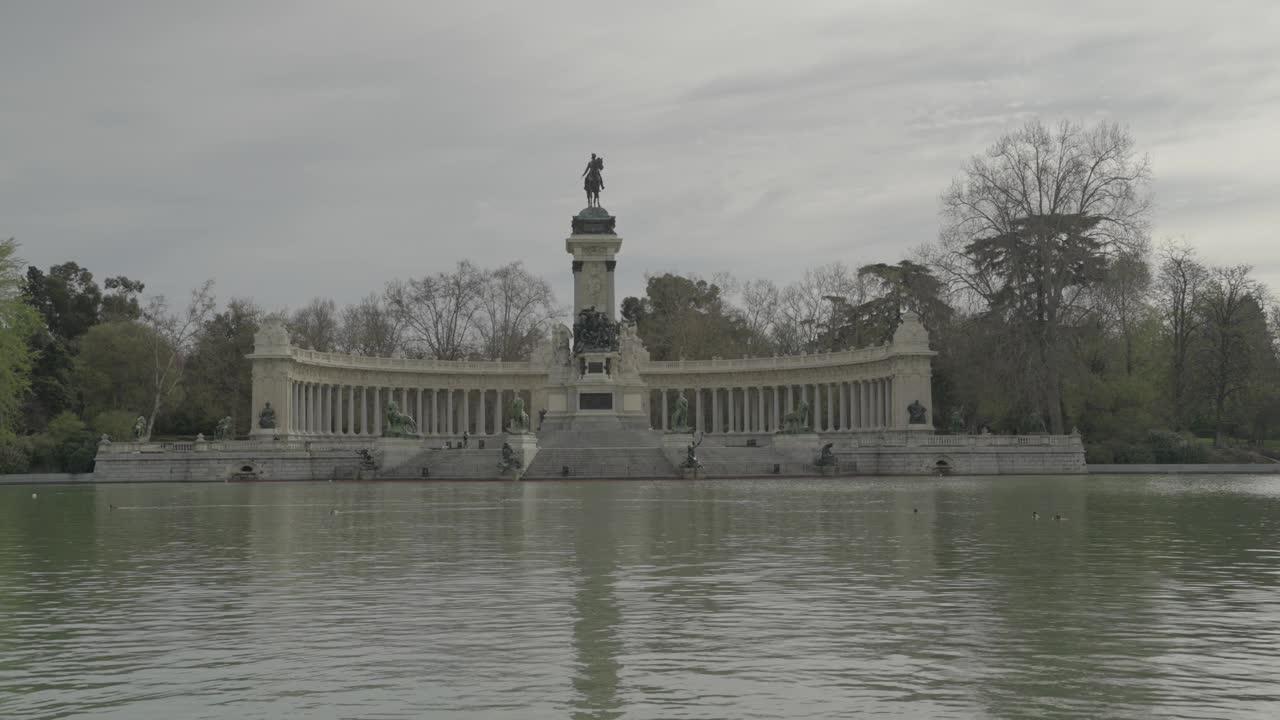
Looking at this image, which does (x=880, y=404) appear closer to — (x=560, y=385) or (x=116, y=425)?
(x=560, y=385)

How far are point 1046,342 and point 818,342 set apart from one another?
131 ft

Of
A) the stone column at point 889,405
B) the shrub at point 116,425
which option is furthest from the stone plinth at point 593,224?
the shrub at point 116,425

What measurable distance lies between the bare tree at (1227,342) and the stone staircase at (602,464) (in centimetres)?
3337

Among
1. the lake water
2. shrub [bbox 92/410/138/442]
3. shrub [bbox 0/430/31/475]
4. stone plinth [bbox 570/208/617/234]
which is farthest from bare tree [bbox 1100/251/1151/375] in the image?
shrub [bbox 0/430/31/475]

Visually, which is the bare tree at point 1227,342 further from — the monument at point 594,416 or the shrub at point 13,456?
the shrub at point 13,456

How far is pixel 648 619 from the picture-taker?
12688 mm

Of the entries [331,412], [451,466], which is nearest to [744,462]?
[451,466]

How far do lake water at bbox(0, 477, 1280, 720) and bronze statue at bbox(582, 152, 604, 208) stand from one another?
6489 cm

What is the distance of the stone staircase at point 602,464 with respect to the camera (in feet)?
187

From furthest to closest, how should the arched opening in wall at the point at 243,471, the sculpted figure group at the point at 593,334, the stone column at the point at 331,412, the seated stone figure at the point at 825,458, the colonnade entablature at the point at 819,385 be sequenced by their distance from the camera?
the stone column at the point at 331,412
the sculpted figure group at the point at 593,334
the colonnade entablature at the point at 819,385
the arched opening in wall at the point at 243,471
the seated stone figure at the point at 825,458

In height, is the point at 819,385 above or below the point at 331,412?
above

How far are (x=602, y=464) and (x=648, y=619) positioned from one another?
4606 cm

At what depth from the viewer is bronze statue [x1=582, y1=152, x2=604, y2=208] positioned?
8875 centimetres

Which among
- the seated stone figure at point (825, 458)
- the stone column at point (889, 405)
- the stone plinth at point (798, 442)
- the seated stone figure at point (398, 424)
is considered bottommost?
the seated stone figure at point (825, 458)
